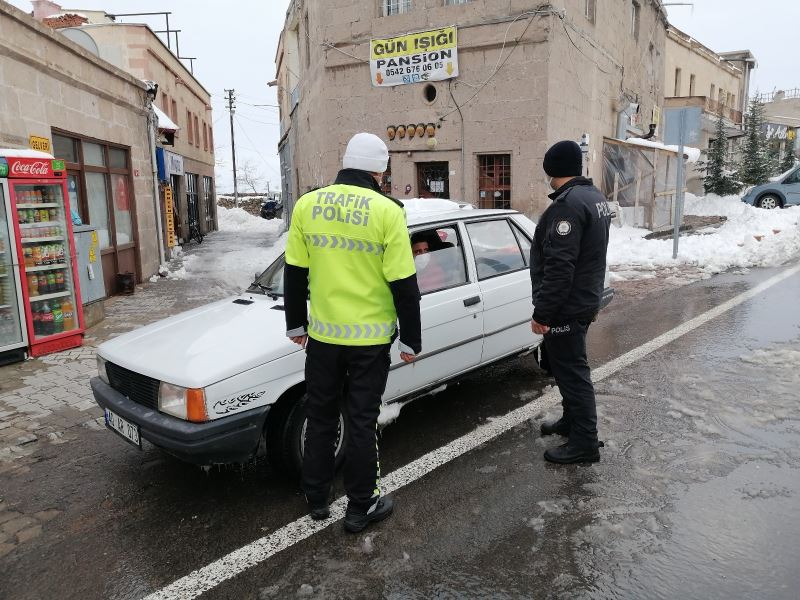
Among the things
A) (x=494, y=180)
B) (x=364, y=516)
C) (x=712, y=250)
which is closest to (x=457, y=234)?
(x=364, y=516)

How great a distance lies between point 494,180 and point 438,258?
10.8 meters

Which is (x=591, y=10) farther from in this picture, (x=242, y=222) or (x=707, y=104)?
(x=242, y=222)

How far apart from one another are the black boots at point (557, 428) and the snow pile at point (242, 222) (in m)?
25.4

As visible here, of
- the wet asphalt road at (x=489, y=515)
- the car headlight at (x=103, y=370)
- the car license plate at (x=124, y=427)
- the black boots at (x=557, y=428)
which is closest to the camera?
the wet asphalt road at (x=489, y=515)

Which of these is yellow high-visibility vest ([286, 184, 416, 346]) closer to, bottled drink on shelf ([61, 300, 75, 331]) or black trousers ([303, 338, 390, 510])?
black trousers ([303, 338, 390, 510])

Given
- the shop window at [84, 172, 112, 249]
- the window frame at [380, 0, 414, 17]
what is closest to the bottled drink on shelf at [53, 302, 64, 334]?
the shop window at [84, 172, 112, 249]

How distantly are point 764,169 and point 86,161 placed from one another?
3100 centimetres

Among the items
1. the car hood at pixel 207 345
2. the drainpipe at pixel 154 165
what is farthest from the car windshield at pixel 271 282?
the drainpipe at pixel 154 165

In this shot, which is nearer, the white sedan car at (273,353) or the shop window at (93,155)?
the white sedan car at (273,353)

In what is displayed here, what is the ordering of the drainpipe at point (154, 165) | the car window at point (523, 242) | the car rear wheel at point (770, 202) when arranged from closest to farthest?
the car window at point (523, 242) < the drainpipe at point (154, 165) < the car rear wheel at point (770, 202)

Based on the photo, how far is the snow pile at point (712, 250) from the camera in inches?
470

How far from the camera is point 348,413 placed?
10.6ft

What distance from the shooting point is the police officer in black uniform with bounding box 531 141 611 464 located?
3.70m

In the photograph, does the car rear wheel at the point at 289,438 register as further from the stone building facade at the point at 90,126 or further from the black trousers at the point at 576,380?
the stone building facade at the point at 90,126
